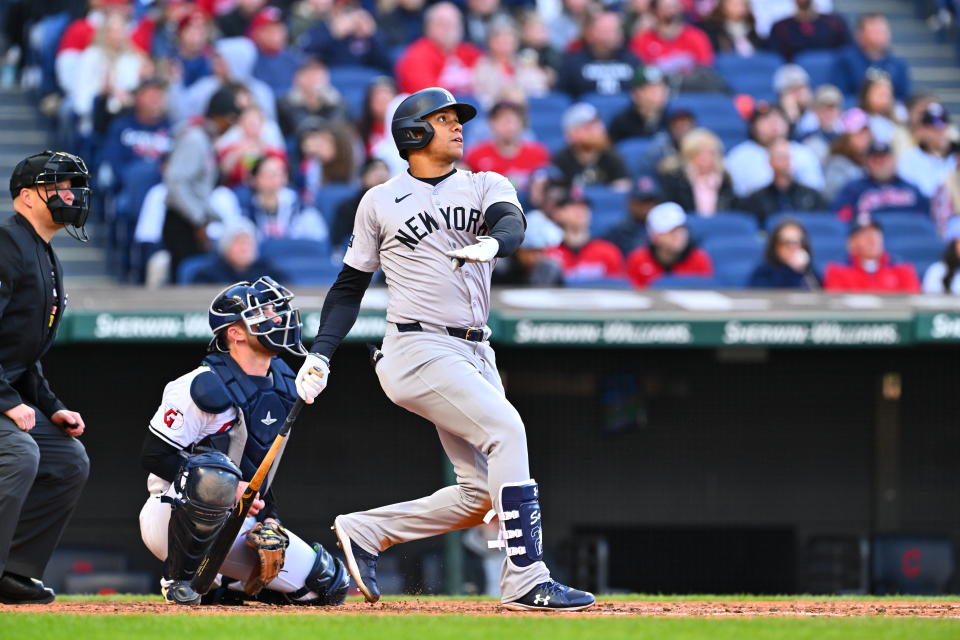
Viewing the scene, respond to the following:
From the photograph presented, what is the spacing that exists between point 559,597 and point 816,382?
4.82 meters

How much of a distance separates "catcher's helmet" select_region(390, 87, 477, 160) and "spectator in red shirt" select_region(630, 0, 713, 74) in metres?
7.13

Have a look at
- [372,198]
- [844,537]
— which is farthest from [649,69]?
[372,198]

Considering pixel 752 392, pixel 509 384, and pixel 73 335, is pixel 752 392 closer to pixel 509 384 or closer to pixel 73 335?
pixel 509 384

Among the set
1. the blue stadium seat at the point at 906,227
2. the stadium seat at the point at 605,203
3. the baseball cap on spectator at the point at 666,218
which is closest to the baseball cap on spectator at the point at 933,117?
the blue stadium seat at the point at 906,227

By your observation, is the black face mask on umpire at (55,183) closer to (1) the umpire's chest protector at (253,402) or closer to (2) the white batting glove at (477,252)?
(1) the umpire's chest protector at (253,402)

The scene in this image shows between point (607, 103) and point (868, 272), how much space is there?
2624 mm

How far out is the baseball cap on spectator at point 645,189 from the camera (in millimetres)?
10109

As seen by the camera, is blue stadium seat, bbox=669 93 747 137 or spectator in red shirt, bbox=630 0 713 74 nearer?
blue stadium seat, bbox=669 93 747 137

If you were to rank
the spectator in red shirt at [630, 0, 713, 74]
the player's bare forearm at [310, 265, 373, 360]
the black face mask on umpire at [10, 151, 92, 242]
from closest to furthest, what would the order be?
the player's bare forearm at [310, 265, 373, 360]
the black face mask on umpire at [10, 151, 92, 242]
the spectator in red shirt at [630, 0, 713, 74]

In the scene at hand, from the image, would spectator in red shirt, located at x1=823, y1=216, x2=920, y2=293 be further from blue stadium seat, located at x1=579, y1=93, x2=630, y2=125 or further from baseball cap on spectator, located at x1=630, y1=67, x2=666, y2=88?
blue stadium seat, located at x1=579, y1=93, x2=630, y2=125

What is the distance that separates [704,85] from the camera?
11891 mm

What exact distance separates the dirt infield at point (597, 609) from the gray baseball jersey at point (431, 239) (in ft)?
3.14

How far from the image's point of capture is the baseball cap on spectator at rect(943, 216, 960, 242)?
10695 millimetres

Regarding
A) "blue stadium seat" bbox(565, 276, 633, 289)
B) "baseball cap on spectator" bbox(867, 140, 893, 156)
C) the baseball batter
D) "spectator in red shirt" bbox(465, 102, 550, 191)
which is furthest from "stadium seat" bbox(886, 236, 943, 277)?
the baseball batter
